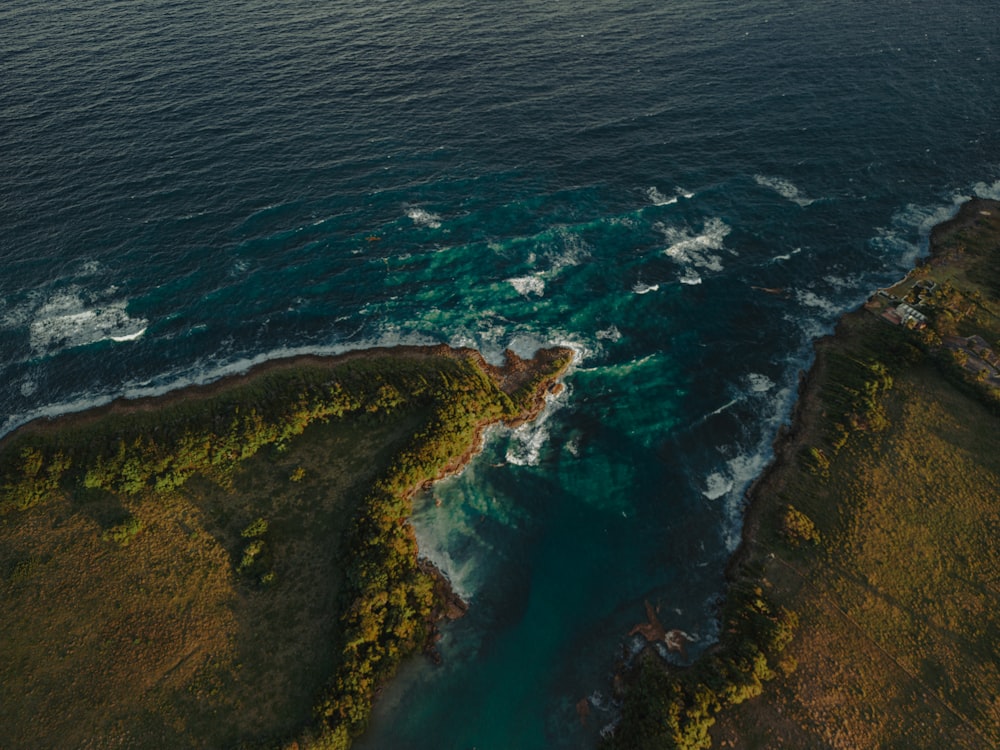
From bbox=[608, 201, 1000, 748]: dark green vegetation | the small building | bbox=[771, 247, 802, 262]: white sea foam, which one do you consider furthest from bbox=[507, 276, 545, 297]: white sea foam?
the small building

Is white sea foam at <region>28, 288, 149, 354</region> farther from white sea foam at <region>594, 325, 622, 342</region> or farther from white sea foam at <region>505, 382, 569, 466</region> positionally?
white sea foam at <region>594, 325, 622, 342</region>

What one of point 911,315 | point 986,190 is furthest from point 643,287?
point 986,190

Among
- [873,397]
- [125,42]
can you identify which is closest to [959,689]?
[873,397]

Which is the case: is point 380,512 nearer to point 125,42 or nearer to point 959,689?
point 959,689

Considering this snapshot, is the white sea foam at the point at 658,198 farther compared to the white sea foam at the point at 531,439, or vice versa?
the white sea foam at the point at 658,198

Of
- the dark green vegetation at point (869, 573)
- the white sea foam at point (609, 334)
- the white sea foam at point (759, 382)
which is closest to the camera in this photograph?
the dark green vegetation at point (869, 573)

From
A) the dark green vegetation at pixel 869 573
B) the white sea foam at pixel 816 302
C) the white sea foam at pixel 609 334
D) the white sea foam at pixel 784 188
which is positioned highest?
the white sea foam at pixel 784 188

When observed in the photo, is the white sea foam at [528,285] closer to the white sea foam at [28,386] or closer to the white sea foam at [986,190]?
the white sea foam at [28,386]

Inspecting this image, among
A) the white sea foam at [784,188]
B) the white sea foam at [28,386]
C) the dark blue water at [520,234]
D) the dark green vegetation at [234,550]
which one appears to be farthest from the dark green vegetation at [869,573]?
the white sea foam at [28,386]
